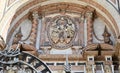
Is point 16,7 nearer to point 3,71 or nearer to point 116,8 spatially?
point 116,8

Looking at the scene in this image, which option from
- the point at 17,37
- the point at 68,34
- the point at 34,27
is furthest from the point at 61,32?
the point at 17,37

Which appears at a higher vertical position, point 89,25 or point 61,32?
point 89,25

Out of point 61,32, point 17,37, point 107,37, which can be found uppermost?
point 61,32

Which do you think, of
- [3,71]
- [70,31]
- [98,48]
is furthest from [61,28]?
[3,71]

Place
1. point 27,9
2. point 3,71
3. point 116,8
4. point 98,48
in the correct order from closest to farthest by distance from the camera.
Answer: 1. point 3,71
2. point 98,48
3. point 116,8
4. point 27,9

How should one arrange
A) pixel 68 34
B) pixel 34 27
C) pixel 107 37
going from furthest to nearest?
pixel 34 27, pixel 68 34, pixel 107 37

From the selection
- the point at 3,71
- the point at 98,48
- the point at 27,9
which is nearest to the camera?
the point at 3,71

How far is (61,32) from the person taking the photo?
10.0 meters

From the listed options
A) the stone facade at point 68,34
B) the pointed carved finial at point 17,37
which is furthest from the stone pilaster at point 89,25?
the pointed carved finial at point 17,37

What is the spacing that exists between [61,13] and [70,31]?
0.92 m

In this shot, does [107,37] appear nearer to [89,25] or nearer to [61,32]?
[89,25]

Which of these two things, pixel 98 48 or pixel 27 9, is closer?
pixel 98 48

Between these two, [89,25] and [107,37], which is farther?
[89,25]

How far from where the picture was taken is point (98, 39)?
9820mm
